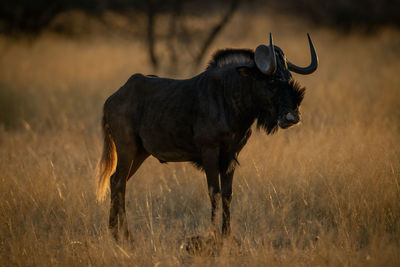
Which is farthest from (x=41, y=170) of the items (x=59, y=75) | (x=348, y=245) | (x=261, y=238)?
(x=59, y=75)

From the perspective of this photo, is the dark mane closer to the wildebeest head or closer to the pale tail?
the wildebeest head

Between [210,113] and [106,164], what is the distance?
1377mm

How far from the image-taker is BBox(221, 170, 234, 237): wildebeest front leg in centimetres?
381

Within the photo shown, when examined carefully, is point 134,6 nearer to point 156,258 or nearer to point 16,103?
point 16,103

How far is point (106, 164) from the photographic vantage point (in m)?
4.48

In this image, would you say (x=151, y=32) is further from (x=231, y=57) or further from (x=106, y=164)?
(x=231, y=57)

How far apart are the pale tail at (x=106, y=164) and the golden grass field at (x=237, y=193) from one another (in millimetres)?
212

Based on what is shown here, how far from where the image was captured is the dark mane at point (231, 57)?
3.77 m

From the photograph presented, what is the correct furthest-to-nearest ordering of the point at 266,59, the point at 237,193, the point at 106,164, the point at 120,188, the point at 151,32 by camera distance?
the point at 151,32
the point at 237,193
the point at 106,164
the point at 120,188
the point at 266,59

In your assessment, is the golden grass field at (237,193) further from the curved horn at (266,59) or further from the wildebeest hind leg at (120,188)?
the curved horn at (266,59)

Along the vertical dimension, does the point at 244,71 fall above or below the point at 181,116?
above

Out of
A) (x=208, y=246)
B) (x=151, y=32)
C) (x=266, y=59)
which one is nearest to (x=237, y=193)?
(x=208, y=246)

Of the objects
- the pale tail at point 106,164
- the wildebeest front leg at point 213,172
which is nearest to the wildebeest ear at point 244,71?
the wildebeest front leg at point 213,172

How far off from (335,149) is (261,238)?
77.8 inches
